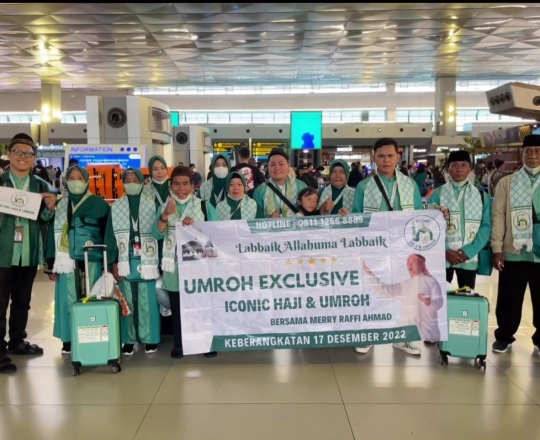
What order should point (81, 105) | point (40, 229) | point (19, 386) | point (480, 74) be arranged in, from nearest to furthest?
1. point (19, 386)
2. point (40, 229)
3. point (480, 74)
4. point (81, 105)

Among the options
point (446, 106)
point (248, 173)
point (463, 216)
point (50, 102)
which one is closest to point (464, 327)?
point (463, 216)

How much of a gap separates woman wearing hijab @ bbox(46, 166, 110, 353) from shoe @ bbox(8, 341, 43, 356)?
0.25 m

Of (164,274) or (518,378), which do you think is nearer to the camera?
(518,378)

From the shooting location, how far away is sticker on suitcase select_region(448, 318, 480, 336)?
3.55m

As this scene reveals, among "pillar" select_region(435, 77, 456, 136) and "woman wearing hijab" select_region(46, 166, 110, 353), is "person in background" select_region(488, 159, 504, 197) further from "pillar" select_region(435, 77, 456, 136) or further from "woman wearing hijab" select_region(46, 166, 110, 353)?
Result: "pillar" select_region(435, 77, 456, 136)

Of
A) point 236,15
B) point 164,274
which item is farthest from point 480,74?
point 164,274

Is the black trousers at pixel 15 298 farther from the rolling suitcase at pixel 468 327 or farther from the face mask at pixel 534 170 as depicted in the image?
the face mask at pixel 534 170

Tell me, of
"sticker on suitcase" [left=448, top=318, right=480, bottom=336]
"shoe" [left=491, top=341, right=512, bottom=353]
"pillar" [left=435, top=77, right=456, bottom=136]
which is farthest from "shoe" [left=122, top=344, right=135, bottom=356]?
"pillar" [left=435, top=77, right=456, bottom=136]

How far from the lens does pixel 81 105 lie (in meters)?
29.6

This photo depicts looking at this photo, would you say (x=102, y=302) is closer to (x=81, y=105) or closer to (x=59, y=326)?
(x=59, y=326)

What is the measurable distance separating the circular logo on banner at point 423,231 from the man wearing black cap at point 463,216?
6.2 inches

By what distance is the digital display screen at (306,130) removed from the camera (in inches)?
388

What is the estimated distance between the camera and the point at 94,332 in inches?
137

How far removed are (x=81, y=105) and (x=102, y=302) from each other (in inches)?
1146
